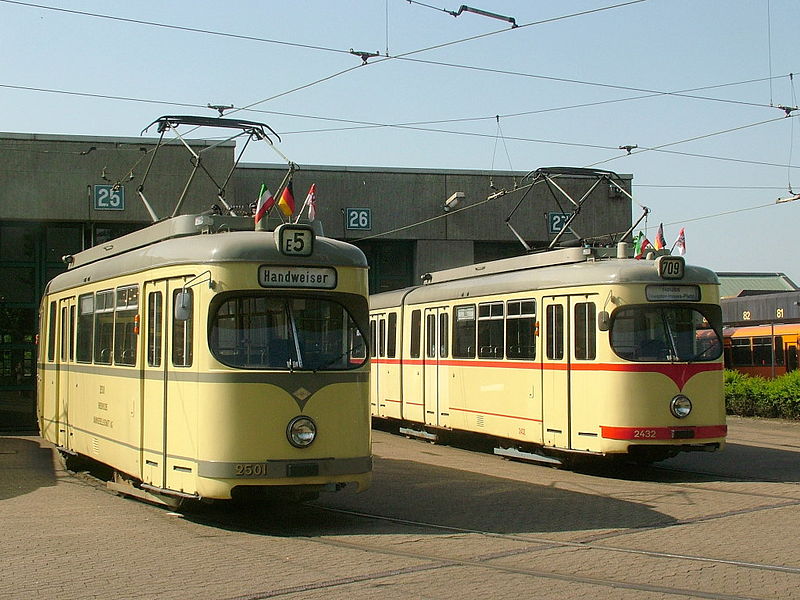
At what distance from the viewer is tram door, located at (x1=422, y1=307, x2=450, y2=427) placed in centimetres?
Result: 1967

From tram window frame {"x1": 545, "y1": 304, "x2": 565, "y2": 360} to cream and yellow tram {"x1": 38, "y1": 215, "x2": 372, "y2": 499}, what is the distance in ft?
17.0

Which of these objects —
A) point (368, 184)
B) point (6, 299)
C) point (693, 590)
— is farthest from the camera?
point (368, 184)

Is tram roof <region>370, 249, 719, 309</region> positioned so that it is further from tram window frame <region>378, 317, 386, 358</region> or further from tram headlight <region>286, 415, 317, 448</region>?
tram headlight <region>286, 415, 317, 448</region>

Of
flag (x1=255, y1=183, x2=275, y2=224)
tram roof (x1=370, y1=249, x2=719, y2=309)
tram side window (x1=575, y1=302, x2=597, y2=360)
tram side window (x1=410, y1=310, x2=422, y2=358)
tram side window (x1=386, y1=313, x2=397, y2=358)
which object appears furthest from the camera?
tram side window (x1=386, y1=313, x2=397, y2=358)

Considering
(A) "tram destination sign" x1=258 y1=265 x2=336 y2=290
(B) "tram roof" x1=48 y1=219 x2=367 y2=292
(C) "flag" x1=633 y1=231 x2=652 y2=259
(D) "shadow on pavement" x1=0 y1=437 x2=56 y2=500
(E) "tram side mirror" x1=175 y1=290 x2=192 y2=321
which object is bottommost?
(D) "shadow on pavement" x1=0 y1=437 x2=56 y2=500

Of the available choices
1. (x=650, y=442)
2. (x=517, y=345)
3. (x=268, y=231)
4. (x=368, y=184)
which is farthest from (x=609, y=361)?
(x=368, y=184)

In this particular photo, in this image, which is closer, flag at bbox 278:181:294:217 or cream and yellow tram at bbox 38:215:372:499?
cream and yellow tram at bbox 38:215:372:499

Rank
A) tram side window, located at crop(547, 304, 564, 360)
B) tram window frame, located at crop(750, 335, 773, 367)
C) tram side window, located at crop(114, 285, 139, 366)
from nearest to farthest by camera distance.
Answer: tram side window, located at crop(114, 285, 139, 366) < tram side window, located at crop(547, 304, 564, 360) < tram window frame, located at crop(750, 335, 773, 367)

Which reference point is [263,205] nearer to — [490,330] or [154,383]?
[154,383]

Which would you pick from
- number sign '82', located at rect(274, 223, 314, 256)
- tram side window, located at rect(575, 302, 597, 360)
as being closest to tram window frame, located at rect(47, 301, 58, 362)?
number sign '82', located at rect(274, 223, 314, 256)

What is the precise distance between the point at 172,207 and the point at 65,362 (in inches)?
440

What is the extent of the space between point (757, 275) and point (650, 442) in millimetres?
50951

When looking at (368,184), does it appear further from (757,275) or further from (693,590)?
(757,275)

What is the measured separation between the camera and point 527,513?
11656 millimetres
